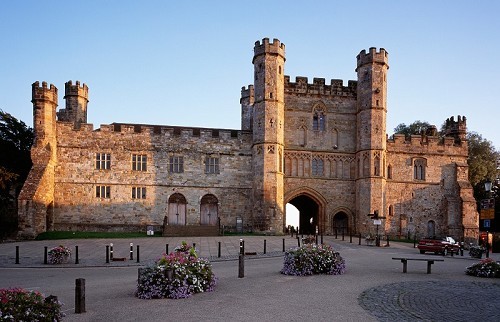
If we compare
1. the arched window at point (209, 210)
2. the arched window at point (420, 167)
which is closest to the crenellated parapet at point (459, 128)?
the arched window at point (420, 167)

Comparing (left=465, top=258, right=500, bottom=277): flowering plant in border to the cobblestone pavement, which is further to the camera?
(left=465, top=258, right=500, bottom=277): flowering plant in border

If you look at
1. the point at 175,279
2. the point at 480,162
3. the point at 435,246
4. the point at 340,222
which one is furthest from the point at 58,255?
the point at 480,162

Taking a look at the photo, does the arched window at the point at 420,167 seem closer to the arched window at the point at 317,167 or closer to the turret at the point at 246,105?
the arched window at the point at 317,167

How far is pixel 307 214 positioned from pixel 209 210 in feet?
36.1

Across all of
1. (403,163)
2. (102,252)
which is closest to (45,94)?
(102,252)

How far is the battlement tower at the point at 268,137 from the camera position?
3794 cm

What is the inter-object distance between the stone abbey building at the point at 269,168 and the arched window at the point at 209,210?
8 centimetres

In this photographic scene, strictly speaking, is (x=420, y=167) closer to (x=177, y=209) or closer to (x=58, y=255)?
(x=177, y=209)

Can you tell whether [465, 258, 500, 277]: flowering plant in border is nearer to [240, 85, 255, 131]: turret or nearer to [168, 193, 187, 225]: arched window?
[168, 193, 187, 225]: arched window

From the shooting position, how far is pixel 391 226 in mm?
41781

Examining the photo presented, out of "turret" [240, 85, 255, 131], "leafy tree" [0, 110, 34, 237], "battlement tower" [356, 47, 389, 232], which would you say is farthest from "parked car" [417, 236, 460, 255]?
"leafy tree" [0, 110, 34, 237]

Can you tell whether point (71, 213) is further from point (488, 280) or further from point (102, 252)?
→ point (488, 280)

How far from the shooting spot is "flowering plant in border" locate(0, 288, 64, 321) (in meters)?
8.27

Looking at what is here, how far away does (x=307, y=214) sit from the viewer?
1823 inches
